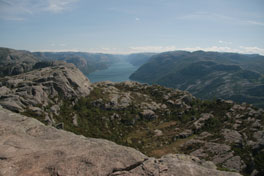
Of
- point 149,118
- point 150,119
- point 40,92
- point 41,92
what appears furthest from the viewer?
point 149,118

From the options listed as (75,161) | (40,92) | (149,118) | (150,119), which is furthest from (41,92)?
(75,161)

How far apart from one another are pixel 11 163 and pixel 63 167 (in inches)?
168

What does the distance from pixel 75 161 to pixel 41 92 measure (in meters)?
82.7

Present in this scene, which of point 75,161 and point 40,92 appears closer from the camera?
point 75,161

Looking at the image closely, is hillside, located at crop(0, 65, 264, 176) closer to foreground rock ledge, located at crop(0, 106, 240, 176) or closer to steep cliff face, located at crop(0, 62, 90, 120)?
steep cliff face, located at crop(0, 62, 90, 120)

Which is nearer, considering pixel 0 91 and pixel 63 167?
pixel 63 167

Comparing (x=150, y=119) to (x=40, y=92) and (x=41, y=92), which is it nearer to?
(x=41, y=92)

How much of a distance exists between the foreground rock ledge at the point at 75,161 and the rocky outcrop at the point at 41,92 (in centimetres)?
5599

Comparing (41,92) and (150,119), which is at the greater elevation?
(41,92)

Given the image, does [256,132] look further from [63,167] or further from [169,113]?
[63,167]

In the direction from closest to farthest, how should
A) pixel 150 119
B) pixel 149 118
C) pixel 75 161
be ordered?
pixel 75 161 < pixel 150 119 < pixel 149 118

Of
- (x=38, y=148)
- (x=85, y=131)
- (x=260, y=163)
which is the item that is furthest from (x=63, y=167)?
(x=85, y=131)

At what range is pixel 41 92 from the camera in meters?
83.2

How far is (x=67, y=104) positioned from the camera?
94062 millimetres
